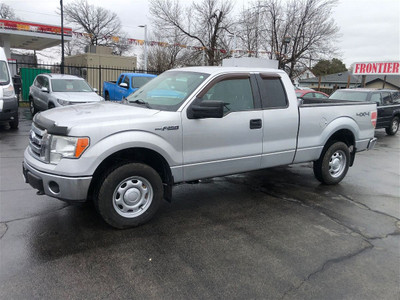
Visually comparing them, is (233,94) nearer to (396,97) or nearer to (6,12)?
(396,97)

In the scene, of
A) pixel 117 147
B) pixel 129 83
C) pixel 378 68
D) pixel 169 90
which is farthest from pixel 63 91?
pixel 378 68

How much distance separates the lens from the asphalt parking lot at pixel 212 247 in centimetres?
289

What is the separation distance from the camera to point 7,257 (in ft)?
10.6

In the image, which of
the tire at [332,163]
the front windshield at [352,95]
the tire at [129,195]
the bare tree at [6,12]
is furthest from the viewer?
the bare tree at [6,12]

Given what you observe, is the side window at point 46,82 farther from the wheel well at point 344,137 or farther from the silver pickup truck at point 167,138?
the wheel well at point 344,137

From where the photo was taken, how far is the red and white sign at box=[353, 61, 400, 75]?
26.3 meters

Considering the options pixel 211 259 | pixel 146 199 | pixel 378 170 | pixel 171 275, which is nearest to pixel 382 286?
pixel 211 259

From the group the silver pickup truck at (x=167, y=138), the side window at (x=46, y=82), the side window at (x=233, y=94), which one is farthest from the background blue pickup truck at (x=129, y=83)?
the side window at (x=233, y=94)

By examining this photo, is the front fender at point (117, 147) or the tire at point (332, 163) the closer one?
the front fender at point (117, 147)

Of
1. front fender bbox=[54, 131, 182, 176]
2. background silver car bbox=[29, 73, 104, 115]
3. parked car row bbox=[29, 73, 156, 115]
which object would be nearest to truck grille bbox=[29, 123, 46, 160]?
front fender bbox=[54, 131, 182, 176]

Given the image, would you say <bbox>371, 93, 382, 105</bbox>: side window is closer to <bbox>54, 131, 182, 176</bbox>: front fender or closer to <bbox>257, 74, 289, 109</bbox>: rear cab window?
<bbox>257, 74, 289, 109</bbox>: rear cab window

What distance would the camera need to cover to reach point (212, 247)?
3611 millimetres

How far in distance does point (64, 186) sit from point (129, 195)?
717 millimetres

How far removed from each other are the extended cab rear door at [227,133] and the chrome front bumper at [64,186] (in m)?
1.24
